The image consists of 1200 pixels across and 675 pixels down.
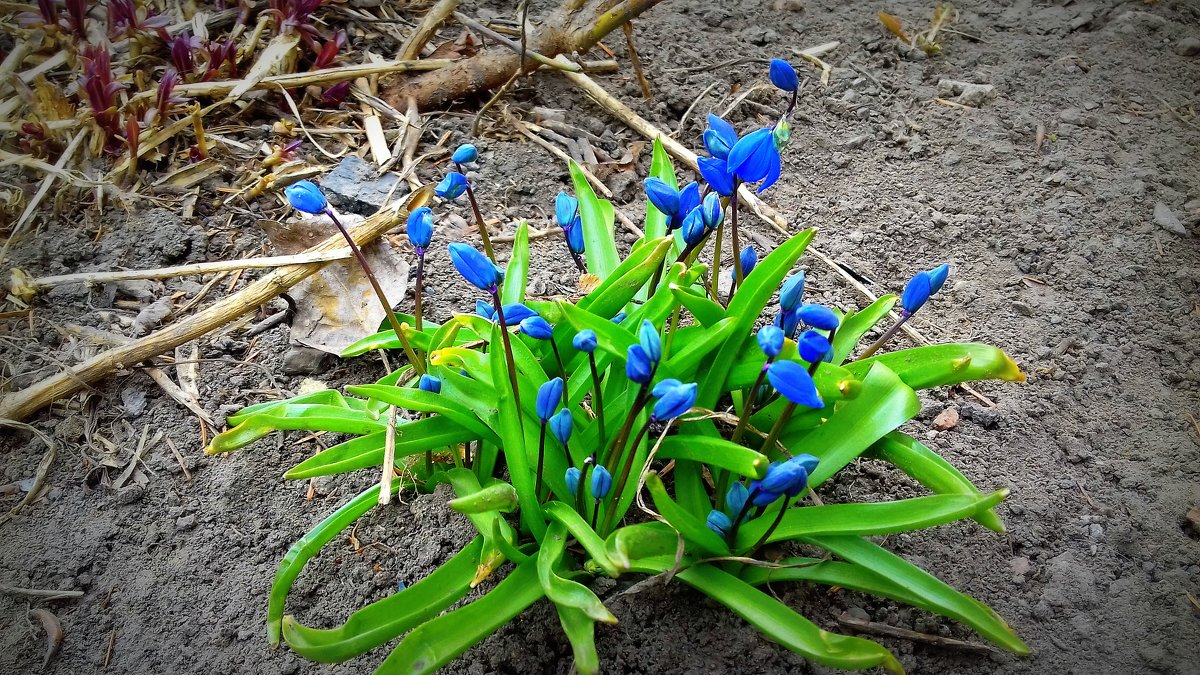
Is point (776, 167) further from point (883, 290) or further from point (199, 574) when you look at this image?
point (199, 574)

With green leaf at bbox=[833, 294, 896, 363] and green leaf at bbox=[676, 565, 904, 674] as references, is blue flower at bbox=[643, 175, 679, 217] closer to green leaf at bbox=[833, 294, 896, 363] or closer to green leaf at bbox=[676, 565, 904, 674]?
green leaf at bbox=[833, 294, 896, 363]

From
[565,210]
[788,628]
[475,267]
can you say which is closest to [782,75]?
[565,210]

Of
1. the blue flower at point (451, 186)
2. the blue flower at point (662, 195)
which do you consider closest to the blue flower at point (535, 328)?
the blue flower at point (662, 195)

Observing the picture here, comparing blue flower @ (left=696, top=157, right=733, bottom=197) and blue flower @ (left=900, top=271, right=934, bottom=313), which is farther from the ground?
blue flower @ (left=696, top=157, right=733, bottom=197)

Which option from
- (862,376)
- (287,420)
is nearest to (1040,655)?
(862,376)

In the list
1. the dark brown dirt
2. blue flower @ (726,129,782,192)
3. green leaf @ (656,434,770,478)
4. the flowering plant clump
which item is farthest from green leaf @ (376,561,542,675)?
blue flower @ (726,129,782,192)

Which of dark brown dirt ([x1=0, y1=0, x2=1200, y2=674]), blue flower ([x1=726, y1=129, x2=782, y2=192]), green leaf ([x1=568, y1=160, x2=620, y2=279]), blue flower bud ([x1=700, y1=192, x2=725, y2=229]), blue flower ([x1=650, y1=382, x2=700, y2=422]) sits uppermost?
blue flower ([x1=726, y1=129, x2=782, y2=192])

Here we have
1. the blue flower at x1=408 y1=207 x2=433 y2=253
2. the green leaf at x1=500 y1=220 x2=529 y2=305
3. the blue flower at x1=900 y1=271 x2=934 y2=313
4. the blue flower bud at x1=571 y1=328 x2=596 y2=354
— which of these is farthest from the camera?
the green leaf at x1=500 y1=220 x2=529 y2=305
